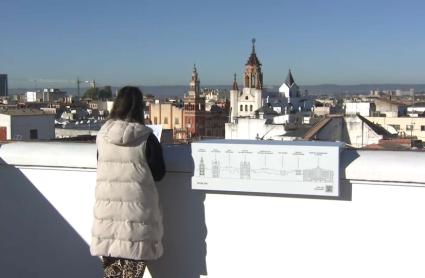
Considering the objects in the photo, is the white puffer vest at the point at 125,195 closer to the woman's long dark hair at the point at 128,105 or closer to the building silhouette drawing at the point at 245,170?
the woman's long dark hair at the point at 128,105

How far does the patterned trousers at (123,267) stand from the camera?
388 centimetres

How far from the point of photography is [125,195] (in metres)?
3.74

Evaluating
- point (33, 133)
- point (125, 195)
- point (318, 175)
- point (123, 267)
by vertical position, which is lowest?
point (33, 133)

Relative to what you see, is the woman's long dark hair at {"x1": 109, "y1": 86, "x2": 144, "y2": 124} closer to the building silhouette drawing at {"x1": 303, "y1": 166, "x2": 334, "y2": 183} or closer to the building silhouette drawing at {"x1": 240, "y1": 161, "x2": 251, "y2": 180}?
the building silhouette drawing at {"x1": 240, "y1": 161, "x2": 251, "y2": 180}

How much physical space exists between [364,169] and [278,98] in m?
84.0

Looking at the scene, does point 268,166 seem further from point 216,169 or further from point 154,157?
point 154,157

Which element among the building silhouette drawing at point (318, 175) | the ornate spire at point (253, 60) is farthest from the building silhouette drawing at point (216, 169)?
the ornate spire at point (253, 60)

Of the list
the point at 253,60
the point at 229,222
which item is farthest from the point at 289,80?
the point at 229,222

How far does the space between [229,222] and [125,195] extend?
77 centimetres

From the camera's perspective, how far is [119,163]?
3738 millimetres

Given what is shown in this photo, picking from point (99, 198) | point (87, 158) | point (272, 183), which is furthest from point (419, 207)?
point (87, 158)

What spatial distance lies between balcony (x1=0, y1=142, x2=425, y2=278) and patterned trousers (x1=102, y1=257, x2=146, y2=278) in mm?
426

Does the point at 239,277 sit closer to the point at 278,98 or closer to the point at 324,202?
the point at 324,202

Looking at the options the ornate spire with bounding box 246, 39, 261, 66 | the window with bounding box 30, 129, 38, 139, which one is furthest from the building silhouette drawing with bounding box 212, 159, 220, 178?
the ornate spire with bounding box 246, 39, 261, 66
